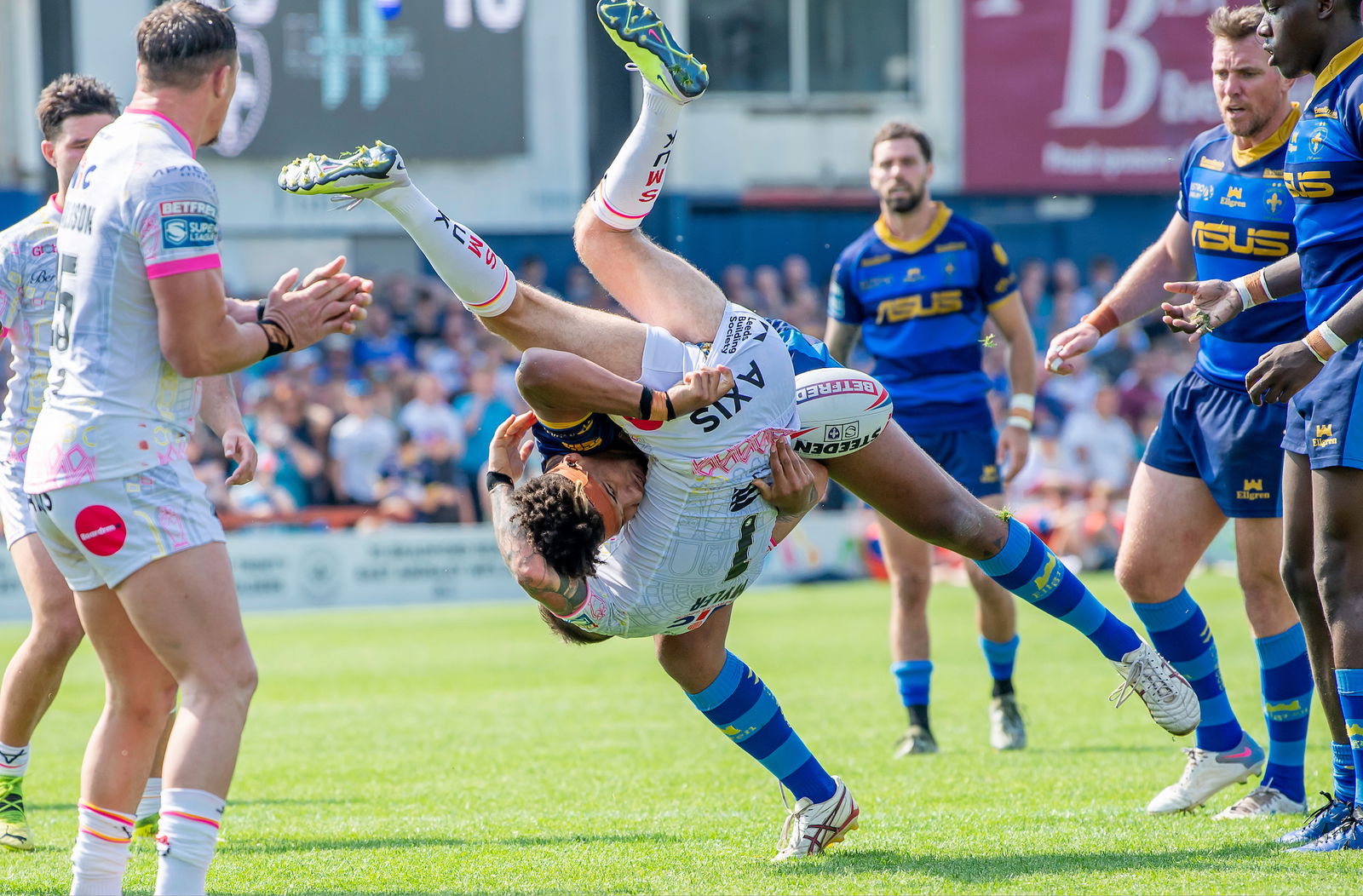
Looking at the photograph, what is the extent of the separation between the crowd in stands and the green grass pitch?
16.4ft

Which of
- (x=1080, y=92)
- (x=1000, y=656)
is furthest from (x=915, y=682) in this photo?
(x=1080, y=92)

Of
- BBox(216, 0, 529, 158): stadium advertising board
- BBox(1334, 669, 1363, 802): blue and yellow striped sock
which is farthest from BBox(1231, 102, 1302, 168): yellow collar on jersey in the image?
BBox(216, 0, 529, 158): stadium advertising board

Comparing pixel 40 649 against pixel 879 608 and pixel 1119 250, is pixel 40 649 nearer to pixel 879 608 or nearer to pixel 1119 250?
pixel 879 608

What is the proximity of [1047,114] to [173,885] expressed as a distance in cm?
2372

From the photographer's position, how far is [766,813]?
5.70m

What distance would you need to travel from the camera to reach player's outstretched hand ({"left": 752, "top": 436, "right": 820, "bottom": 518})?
4.62m

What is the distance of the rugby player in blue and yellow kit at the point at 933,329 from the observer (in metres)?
7.72

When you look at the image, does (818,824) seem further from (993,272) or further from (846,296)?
(993,272)

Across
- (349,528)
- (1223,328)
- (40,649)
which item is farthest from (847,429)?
(349,528)

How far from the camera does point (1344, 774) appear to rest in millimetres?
4633

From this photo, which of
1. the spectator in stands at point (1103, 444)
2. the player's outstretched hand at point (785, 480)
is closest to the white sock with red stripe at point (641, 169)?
the player's outstretched hand at point (785, 480)

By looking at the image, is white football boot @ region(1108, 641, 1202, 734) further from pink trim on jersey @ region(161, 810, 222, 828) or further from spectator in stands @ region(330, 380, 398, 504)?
spectator in stands @ region(330, 380, 398, 504)

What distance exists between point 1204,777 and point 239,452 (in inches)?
145

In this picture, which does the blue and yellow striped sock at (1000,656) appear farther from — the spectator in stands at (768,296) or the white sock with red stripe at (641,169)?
the spectator in stands at (768,296)
